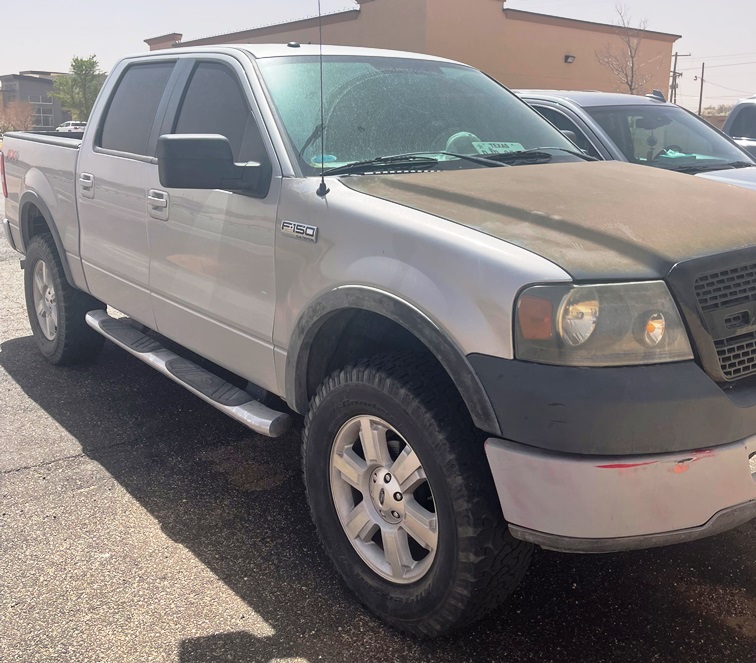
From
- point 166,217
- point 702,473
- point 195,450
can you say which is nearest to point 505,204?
point 702,473

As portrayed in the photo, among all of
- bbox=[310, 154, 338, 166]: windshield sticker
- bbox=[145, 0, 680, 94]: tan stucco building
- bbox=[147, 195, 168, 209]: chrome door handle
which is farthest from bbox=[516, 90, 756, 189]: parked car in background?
bbox=[145, 0, 680, 94]: tan stucco building

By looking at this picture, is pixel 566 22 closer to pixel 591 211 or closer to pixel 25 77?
pixel 591 211

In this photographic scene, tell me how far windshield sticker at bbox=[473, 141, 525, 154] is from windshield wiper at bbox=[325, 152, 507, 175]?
0.41 feet

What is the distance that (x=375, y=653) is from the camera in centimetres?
267

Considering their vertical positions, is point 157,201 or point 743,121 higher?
point 743,121

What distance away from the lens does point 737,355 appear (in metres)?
2.38

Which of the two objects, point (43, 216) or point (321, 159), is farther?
point (43, 216)

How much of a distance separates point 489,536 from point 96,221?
3.28m

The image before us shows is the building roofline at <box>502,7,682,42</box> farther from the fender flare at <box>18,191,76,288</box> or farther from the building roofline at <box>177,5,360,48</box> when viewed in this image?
the fender flare at <box>18,191,76,288</box>

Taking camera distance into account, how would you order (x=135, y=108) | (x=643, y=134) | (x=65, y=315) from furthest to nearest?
(x=643, y=134), (x=65, y=315), (x=135, y=108)

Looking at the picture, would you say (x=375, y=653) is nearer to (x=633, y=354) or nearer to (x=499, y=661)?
(x=499, y=661)

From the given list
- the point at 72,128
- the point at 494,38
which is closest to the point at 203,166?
the point at 72,128

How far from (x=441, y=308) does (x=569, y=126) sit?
4.59 m

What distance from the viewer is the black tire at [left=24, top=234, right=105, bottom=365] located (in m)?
5.36
